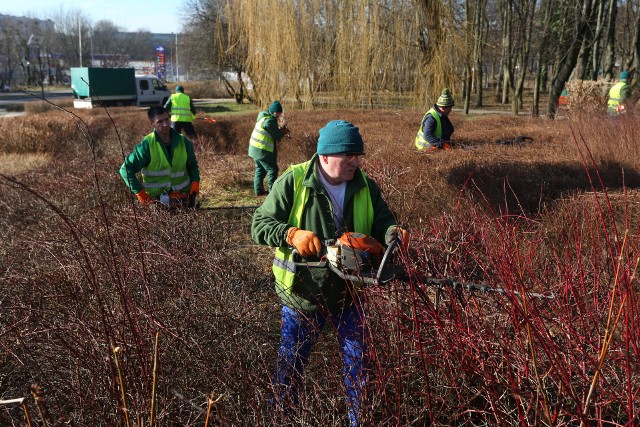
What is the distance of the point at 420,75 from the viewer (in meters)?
11.6

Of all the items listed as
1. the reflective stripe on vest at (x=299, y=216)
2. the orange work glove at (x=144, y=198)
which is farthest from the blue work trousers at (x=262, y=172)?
the reflective stripe on vest at (x=299, y=216)

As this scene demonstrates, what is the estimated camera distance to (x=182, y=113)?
12.8m

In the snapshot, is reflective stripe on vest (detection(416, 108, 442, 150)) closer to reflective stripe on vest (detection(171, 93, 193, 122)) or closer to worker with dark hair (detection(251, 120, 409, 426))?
worker with dark hair (detection(251, 120, 409, 426))

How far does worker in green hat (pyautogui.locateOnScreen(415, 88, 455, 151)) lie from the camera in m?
6.88

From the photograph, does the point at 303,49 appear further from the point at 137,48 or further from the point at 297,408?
the point at 137,48

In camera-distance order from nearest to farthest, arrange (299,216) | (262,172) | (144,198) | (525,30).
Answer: (299,216) → (144,198) → (262,172) → (525,30)

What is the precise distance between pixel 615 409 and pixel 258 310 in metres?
1.87

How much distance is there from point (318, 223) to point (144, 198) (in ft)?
8.56

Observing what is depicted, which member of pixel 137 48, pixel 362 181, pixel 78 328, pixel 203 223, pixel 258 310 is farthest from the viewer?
pixel 137 48

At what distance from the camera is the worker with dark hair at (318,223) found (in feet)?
8.32

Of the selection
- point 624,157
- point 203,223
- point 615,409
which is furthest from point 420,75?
point 615,409

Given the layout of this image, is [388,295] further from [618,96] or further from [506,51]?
[506,51]

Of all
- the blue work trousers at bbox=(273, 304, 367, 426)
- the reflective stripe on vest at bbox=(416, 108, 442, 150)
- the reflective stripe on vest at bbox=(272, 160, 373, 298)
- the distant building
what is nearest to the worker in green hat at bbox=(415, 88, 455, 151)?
the reflective stripe on vest at bbox=(416, 108, 442, 150)

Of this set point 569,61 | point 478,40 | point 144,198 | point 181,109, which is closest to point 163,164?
point 144,198
